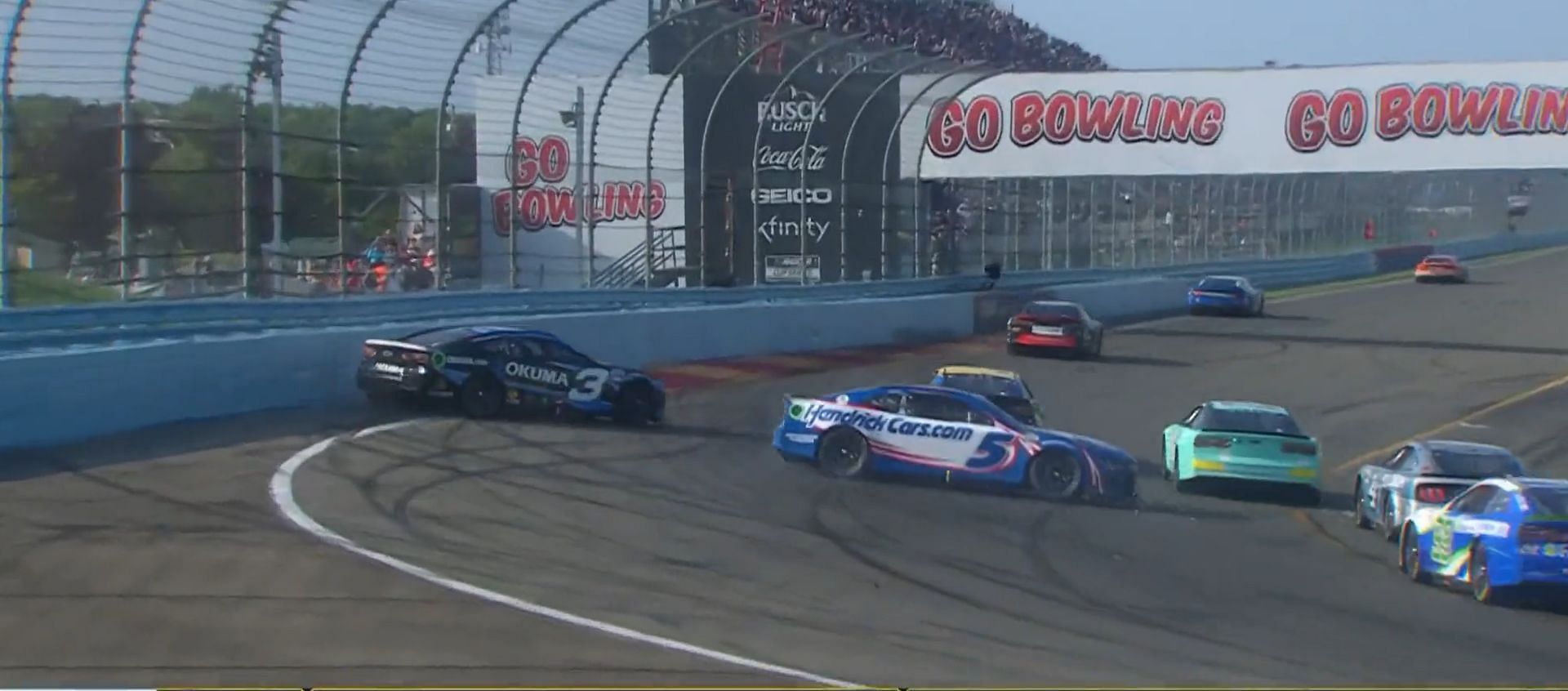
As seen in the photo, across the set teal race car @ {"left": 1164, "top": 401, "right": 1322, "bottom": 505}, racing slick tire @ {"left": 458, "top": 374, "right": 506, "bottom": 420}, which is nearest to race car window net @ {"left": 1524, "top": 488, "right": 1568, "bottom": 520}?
teal race car @ {"left": 1164, "top": 401, "right": 1322, "bottom": 505}

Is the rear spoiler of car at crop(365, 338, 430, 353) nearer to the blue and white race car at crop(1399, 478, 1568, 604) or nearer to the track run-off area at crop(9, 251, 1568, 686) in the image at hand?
the track run-off area at crop(9, 251, 1568, 686)

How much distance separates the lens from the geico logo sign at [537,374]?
1944 cm

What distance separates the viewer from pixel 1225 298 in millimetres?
43281

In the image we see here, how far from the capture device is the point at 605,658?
8.84m

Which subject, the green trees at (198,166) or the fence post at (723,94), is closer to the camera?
the green trees at (198,166)

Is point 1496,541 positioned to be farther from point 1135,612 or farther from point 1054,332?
point 1054,332

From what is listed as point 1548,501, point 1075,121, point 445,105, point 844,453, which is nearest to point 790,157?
point 1075,121

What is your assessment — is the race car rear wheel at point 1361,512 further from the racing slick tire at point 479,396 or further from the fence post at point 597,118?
the fence post at point 597,118

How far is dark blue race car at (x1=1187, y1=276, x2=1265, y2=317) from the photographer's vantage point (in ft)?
142

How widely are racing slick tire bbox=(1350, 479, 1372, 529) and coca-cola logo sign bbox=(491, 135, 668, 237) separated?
11.7 metres

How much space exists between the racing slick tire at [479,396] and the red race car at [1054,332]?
1475cm

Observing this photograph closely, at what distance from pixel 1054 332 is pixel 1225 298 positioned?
1273 cm

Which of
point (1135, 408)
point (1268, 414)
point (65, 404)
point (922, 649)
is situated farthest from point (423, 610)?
point (1135, 408)

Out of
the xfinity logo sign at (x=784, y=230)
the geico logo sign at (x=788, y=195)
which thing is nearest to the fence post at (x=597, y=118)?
the geico logo sign at (x=788, y=195)
